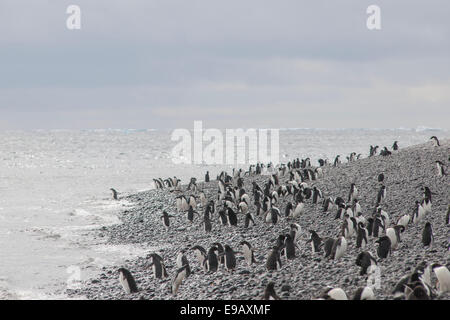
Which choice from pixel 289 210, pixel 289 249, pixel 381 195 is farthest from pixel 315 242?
pixel 381 195

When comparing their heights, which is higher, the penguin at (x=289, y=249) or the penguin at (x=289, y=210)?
the penguin at (x=289, y=210)

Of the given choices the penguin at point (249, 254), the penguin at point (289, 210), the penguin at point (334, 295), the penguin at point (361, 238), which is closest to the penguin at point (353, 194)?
the penguin at point (289, 210)

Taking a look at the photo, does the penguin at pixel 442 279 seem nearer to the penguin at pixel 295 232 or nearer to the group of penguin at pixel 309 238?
the group of penguin at pixel 309 238

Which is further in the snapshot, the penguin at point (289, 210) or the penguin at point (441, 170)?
the penguin at point (441, 170)

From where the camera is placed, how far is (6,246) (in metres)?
17.2

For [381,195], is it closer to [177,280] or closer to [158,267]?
[158,267]

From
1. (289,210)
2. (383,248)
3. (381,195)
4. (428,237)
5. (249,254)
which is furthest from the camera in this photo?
(381,195)

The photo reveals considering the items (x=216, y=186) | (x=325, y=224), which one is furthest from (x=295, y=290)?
(x=216, y=186)

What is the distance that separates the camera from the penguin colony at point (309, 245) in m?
9.41

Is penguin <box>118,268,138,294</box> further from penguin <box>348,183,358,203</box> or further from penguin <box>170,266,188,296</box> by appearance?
penguin <box>348,183,358,203</box>

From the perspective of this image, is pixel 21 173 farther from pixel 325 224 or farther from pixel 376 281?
pixel 376 281

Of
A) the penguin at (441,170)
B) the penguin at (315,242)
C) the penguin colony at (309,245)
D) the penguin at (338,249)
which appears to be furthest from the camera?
the penguin at (441,170)

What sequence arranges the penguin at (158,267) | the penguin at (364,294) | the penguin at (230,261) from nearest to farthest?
the penguin at (364,294) < the penguin at (230,261) < the penguin at (158,267)

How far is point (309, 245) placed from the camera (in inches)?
A: 507
